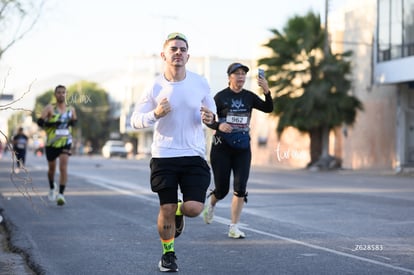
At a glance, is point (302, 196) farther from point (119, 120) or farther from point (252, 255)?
point (119, 120)

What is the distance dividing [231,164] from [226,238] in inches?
32.0

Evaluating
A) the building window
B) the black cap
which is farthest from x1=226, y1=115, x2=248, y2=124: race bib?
the building window

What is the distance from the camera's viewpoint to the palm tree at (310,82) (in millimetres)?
32562

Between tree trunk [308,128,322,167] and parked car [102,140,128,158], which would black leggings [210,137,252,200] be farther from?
parked car [102,140,128,158]

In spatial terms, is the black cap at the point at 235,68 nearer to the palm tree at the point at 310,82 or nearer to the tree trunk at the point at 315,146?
the palm tree at the point at 310,82

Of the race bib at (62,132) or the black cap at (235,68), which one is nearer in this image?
the black cap at (235,68)

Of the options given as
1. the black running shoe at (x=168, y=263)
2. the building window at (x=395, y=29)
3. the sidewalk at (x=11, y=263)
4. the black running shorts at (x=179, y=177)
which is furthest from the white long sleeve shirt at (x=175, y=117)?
the building window at (x=395, y=29)

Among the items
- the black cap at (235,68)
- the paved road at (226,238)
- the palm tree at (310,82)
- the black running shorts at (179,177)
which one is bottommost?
the paved road at (226,238)

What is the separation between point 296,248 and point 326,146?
2699cm

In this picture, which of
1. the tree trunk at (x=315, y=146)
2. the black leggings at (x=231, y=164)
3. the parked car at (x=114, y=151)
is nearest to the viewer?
the black leggings at (x=231, y=164)

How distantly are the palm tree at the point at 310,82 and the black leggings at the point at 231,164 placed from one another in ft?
80.7

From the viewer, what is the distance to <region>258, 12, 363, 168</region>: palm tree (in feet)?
107

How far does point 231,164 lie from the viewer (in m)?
8.15

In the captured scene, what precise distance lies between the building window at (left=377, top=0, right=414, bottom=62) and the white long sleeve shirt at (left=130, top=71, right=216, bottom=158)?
26.5 meters
